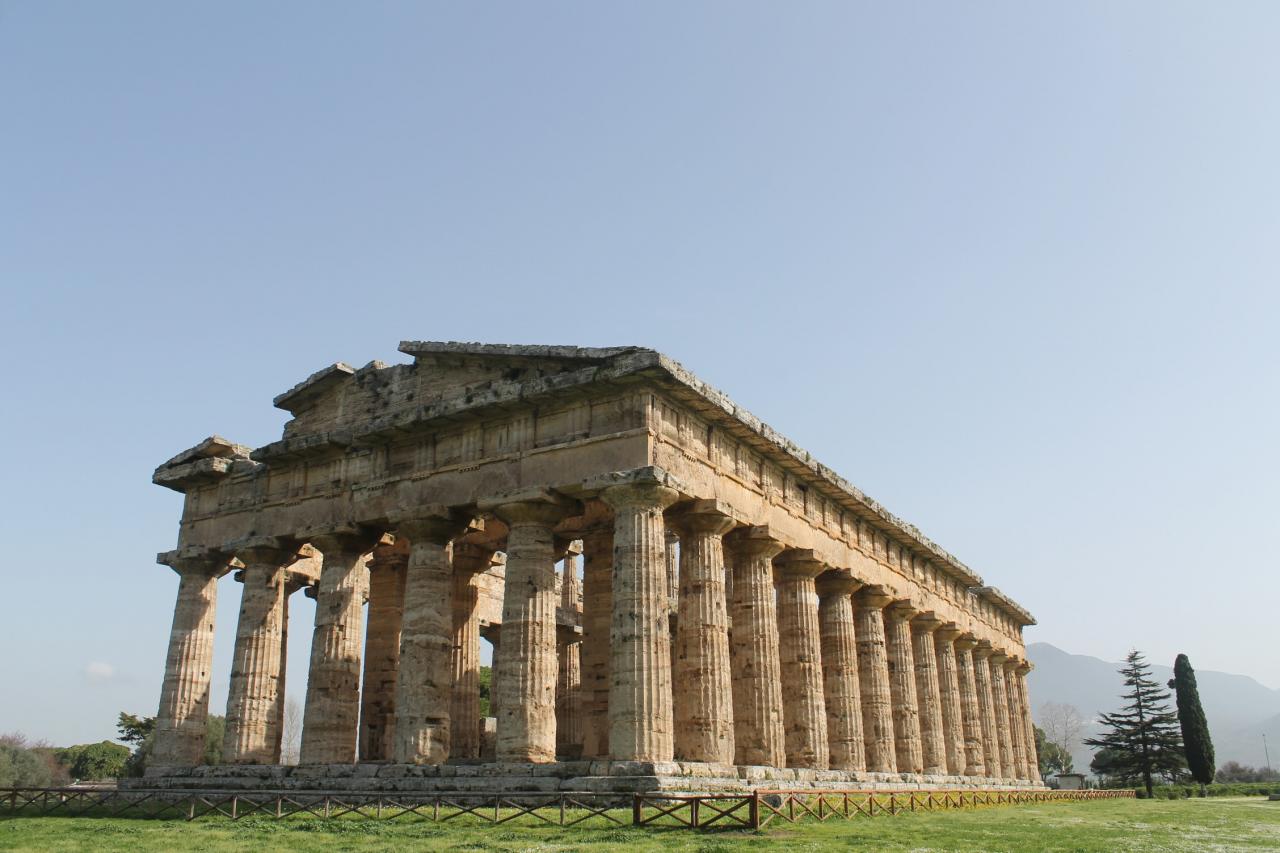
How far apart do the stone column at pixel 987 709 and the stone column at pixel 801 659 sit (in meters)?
16.8

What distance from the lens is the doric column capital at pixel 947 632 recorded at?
37.5m

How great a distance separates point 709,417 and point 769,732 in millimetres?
7201

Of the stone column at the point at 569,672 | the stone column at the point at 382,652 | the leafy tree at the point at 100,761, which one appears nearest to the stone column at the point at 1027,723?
the stone column at the point at 569,672

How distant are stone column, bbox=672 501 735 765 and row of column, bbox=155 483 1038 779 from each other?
0.04 metres

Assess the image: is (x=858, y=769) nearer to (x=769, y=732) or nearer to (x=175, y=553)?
(x=769, y=732)

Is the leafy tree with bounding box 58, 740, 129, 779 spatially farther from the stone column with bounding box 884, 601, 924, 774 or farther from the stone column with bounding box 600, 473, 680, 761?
the stone column with bounding box 600, 473, 680, 761

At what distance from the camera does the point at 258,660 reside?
2600cm

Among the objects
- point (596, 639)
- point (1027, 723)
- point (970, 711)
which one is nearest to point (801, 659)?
point (596, 639)

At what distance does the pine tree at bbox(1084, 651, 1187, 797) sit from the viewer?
61.6m

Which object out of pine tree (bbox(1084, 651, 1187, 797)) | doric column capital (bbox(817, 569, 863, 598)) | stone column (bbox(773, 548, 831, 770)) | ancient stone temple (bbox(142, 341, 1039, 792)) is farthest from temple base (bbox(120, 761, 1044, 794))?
pine tree (bbox(1084, 651, 1187, 797))

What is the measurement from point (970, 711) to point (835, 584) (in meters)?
14.1

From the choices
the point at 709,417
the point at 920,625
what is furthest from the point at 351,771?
the point at 920,625

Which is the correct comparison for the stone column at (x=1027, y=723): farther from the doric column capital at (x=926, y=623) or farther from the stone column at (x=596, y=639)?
the stone column at (x=596, y=639)

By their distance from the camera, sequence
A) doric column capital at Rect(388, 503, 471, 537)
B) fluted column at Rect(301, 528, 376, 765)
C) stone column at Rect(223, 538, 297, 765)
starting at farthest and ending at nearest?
1. stone column at Rect(223, 538, 297, 765)
2. fluted column at Rect(301, 528, 376, 765)
3. doric column capital at Rect(388, 503, 471, 537)
